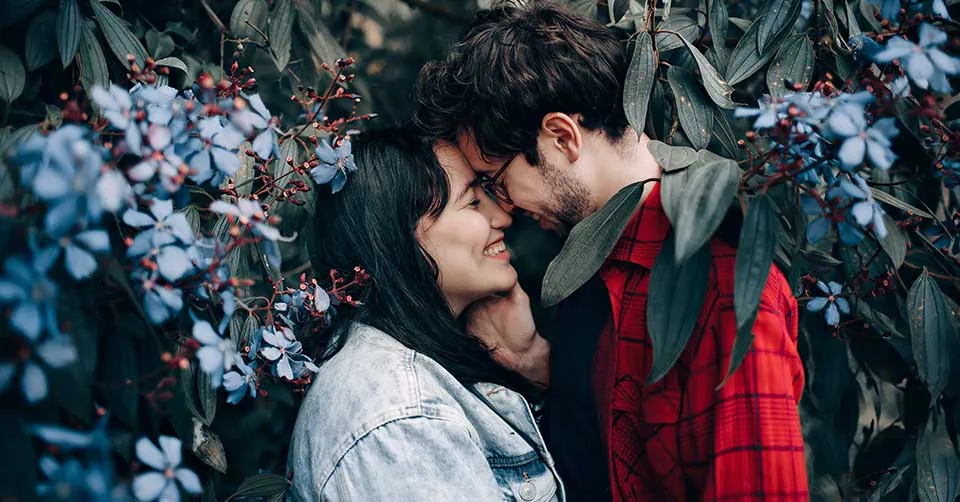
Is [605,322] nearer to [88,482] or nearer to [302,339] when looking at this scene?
[302,339]

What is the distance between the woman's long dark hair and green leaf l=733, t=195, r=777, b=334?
650mm

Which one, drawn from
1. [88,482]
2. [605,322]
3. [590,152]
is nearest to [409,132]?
[590,152]

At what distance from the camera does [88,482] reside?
2.34 ft

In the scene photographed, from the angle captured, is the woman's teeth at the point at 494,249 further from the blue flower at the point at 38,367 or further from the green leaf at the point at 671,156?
the blue flower at the point at 38,367

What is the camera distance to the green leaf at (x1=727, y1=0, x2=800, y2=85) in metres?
1.31

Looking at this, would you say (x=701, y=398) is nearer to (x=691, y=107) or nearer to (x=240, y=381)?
(x=691, y=107)

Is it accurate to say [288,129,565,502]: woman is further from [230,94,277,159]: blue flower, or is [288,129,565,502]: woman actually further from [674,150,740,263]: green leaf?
[674,150,740,263]: green leaf

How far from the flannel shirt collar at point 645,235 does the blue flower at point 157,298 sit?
735mm

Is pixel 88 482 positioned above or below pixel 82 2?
below

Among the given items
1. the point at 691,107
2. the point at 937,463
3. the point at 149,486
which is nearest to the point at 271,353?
the point at 149,486

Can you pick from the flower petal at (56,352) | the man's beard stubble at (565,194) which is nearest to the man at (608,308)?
the man's beard stubble at (565,194)

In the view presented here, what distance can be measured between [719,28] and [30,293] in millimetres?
1157

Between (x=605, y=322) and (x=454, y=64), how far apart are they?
0.58m

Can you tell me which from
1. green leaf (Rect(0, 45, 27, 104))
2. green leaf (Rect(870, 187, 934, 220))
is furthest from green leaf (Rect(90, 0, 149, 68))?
green leaf (Rect(870, 187, 934, 220))
